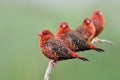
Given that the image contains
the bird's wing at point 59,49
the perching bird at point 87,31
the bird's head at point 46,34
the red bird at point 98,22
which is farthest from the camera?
the red bird at point 98,22

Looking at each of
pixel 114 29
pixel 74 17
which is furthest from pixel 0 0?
pixel 114 29

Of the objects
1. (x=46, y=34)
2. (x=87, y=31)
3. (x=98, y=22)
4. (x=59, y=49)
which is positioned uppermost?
(x=98, y=22)

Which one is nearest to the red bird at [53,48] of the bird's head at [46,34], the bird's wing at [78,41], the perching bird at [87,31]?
the bird's head at [46,34]

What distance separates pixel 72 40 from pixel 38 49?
7.59 feet

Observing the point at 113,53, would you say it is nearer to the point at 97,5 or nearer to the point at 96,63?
the point at 96,63

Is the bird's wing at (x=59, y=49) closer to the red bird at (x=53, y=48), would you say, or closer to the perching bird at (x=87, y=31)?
the red bird at (x=53, y=48)

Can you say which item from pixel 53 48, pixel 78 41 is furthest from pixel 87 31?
pixel 53 48

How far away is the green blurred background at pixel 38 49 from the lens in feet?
25.3

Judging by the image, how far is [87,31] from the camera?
19.9 feet

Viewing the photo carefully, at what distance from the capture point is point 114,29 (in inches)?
320

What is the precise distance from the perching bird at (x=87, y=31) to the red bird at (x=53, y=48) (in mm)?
299

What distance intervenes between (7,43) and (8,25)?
0.38 metres

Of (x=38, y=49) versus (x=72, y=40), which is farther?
(x=38, y=49)

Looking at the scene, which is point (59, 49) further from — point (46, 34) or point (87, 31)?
point (87, 31)
